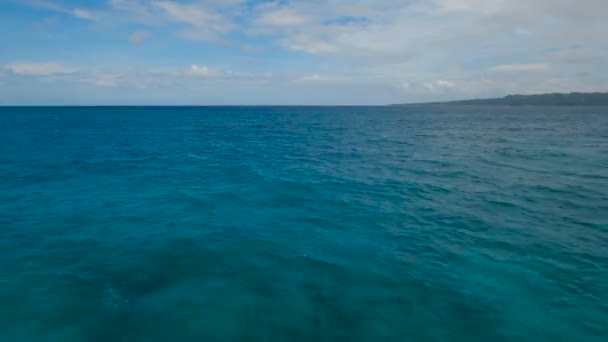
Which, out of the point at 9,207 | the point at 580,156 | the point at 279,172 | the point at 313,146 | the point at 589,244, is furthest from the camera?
the point at 313,146

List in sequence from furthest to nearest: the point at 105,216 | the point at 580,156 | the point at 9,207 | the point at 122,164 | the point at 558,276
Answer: the point at 580,156
the point at 122,164
the point at 9,207
the point at 105,216
the point at 558,276

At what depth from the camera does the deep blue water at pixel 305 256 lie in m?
11.2

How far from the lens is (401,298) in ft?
41.5

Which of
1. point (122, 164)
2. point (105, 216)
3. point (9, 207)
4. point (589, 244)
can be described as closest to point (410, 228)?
point (589, 244)

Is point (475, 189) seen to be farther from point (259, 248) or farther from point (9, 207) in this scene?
point (9, 207)

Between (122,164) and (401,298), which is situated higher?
(122,164)

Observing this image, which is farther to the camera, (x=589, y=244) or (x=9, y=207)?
(x=9, y=207)

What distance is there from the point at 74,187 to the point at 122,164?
10.3 metres

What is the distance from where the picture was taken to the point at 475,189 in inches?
1028

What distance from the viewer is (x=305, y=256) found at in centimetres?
1587

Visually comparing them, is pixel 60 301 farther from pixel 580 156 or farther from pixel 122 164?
pixel 580 156

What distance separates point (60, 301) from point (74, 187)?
58.7ft

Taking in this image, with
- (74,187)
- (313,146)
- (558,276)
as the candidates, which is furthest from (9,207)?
(313,146)

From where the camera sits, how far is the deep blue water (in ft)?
36.8
